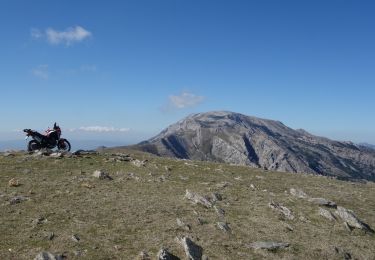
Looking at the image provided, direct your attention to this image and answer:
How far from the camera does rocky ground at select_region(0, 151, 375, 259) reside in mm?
19688

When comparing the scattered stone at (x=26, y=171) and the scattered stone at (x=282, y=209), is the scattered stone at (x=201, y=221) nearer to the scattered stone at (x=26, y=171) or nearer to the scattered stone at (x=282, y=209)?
the scattered stone at (x=282, y=209)

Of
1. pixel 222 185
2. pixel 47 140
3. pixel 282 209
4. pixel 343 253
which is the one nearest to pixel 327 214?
pixel 282 209

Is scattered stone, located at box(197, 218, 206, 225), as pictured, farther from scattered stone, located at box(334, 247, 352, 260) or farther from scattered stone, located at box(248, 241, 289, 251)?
scattered stone, located at box(334, 247, 352, 260)

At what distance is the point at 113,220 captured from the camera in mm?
22594

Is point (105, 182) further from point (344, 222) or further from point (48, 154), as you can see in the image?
point (344, 222)

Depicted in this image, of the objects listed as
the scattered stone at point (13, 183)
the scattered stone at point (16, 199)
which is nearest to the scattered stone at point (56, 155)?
the scattered stone at point (13, 183)

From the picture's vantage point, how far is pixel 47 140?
4612cm

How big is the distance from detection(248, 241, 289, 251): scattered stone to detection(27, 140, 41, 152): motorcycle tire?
3078cm

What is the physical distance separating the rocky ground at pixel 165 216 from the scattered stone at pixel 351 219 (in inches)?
2.4

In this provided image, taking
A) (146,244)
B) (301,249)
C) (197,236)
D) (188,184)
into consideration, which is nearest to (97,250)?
(146,244)

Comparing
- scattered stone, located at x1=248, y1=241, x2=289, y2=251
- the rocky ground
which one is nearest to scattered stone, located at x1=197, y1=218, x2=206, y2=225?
the rocky ground

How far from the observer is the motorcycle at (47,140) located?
45031mm

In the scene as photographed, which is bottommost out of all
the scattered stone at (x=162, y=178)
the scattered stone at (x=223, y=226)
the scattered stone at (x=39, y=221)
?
the scattered stone at (x=223, y=226)

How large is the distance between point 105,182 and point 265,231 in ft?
42.1
